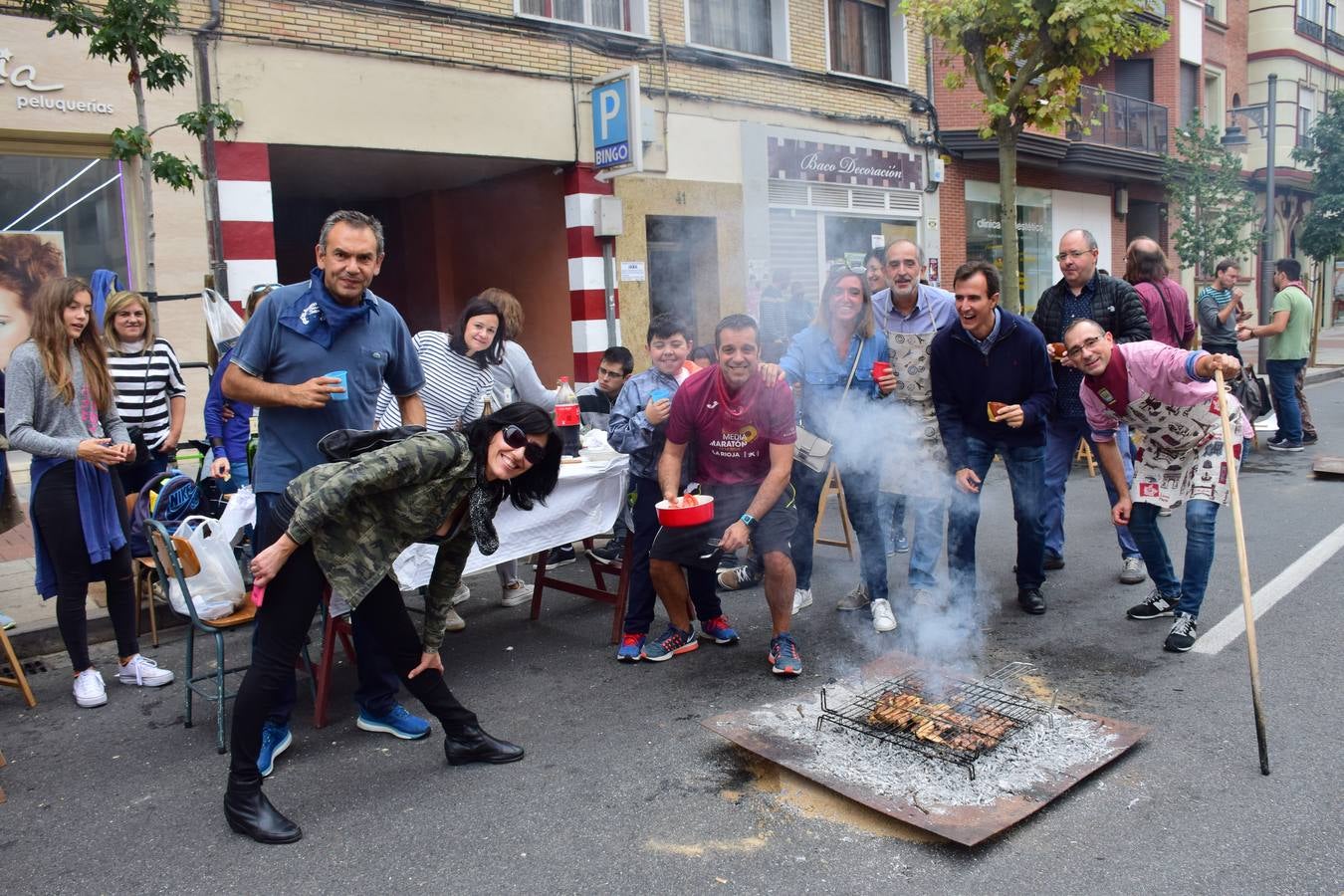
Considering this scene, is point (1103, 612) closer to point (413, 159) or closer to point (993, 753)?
point (993, 753)

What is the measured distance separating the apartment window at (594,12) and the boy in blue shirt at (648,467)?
738 centimetres

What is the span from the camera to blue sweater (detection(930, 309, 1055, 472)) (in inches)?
186

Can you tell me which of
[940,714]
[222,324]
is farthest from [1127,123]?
[940,714]

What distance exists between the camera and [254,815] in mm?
3084

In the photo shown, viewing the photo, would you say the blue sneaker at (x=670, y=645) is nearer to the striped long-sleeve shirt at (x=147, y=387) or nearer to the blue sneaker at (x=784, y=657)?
the blue sneaker at (x=784, y=657)

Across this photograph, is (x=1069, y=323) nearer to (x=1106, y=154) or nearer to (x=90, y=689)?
(x=90, y=689)

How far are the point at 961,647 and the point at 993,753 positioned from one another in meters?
1.27

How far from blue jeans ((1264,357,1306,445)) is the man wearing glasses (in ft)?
15.6

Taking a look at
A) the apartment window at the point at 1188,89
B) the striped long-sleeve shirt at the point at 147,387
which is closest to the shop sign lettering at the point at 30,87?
the striped long-sleeve shirt at the point at 147,387

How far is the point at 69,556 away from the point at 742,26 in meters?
11.0

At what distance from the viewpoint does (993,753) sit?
3.32m

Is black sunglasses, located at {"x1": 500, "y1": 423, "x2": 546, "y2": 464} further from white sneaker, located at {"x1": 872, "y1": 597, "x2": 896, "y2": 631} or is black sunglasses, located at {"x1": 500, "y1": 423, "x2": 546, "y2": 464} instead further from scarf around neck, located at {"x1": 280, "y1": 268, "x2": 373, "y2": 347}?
white sneaker, located at {"x1": 872, "y1": 597, "x2": 896, "y2": 631}

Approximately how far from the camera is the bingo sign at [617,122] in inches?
419

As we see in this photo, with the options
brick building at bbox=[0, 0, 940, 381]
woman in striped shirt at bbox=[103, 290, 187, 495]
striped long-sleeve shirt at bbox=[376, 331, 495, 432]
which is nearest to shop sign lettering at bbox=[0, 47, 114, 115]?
brick building at bbox=[0, 0, 940, 381]
